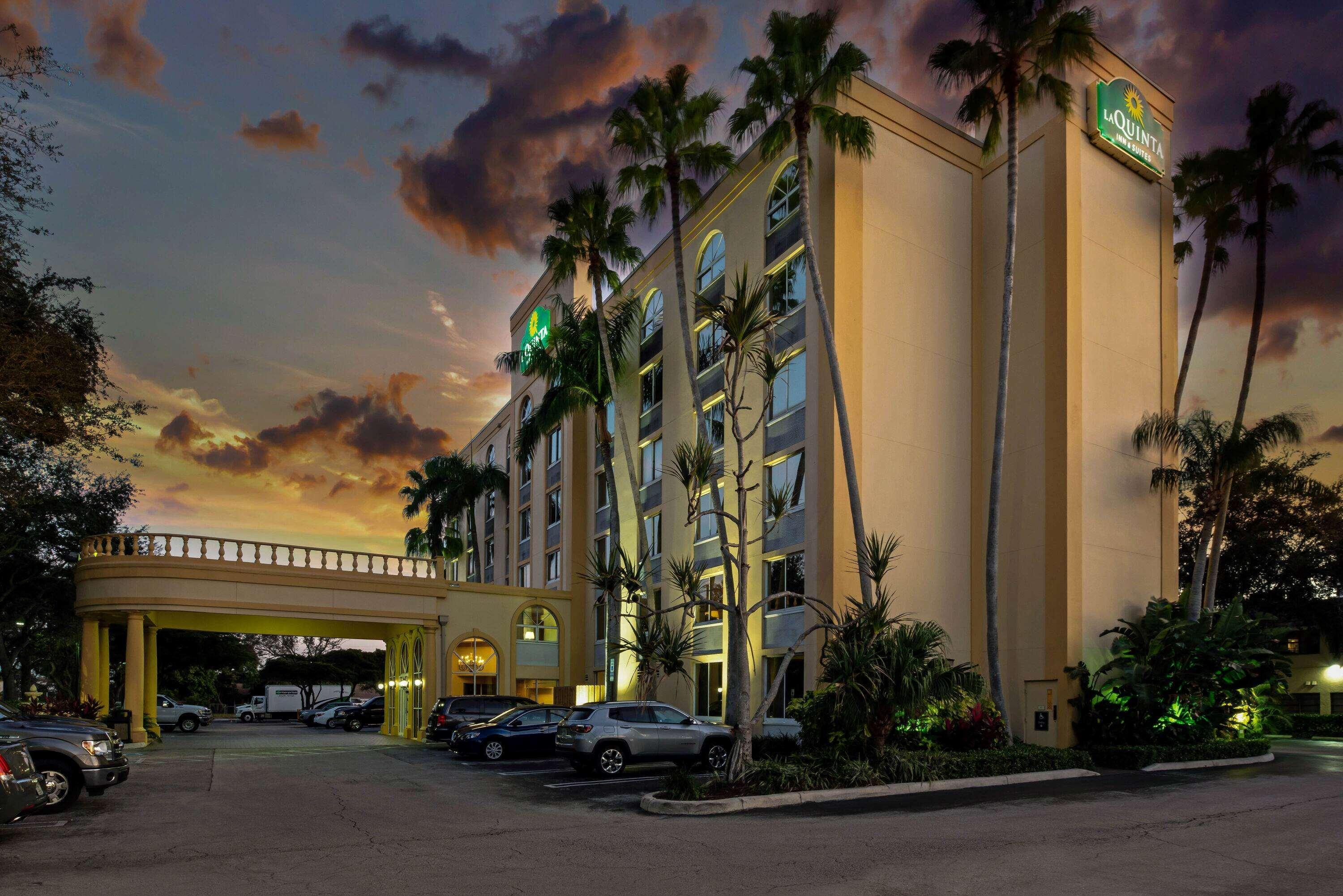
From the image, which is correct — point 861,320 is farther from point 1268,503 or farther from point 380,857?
point 1268,503

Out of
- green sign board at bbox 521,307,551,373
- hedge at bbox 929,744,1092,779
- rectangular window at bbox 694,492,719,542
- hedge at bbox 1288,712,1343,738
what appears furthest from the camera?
green sign board at bbox 521,307,551,373

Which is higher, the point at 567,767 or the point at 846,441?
the point at 846,441

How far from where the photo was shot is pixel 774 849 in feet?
40.0

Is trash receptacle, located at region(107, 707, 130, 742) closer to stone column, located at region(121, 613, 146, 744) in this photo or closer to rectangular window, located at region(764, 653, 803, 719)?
stone column, located at region(121, 613, 146, 744)

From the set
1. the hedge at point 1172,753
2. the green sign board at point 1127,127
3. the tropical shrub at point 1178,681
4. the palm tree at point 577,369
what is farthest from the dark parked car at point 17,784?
the green sign board at point 1127,127

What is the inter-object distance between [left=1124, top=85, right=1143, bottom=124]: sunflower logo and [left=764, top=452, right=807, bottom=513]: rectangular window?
14.7 m

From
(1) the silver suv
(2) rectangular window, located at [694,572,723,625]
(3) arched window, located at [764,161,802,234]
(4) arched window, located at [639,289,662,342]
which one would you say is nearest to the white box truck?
(4) arched window, located at [639,289,662,342]

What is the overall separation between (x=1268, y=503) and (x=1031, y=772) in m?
27.5

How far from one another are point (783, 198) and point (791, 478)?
8.53 m

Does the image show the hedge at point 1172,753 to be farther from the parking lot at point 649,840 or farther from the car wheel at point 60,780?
the car wheel at point 60,780

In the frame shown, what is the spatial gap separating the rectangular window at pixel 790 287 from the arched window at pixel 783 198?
57.8 inches

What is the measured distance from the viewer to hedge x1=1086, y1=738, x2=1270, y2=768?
74.1 feet

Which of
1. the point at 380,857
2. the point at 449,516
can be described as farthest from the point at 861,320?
the point at 449,516

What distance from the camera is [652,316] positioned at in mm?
38375
